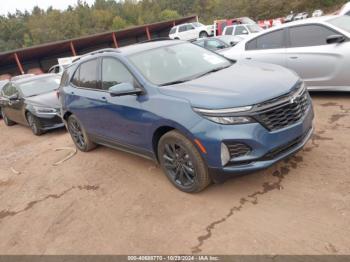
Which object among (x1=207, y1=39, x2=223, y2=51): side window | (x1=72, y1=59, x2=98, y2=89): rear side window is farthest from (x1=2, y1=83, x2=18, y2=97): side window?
(x1=207, y1=39, x2=223, y2=51): side window

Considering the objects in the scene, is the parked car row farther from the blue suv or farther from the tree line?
the tree line

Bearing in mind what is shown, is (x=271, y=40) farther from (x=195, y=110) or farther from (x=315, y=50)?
(x=195, y=110)

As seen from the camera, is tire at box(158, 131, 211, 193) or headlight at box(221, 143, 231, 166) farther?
tire at box(158, 131, 211, 193)

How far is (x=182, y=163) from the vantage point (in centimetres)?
387

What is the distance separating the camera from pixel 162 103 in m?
3.85

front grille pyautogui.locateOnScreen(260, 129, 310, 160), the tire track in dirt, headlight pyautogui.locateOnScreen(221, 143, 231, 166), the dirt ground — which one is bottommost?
the tire track in dirt

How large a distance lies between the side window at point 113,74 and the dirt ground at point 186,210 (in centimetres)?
131

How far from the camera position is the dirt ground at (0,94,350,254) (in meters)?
3.08

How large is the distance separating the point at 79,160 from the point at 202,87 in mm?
3074

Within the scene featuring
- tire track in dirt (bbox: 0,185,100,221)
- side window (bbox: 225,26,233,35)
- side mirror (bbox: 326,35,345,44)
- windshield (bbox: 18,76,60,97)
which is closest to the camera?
tire track in dirt (bbox: 0,185,100,221)

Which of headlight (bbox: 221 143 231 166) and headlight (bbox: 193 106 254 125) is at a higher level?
headlight (bbox: 193 106 254 125)

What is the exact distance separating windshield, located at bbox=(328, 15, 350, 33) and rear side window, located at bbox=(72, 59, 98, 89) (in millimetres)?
4328

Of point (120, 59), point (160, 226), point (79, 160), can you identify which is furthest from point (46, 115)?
point (160, 226)

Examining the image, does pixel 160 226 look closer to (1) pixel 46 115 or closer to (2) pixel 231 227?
(2) pixel 231 227
